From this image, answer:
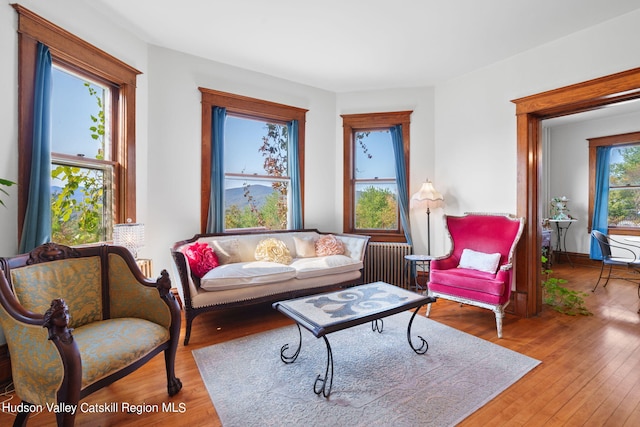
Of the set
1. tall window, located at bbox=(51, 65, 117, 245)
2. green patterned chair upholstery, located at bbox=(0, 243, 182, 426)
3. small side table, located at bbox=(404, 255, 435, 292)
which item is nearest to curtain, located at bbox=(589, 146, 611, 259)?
small side table, located at bbox=(404, 255, 435, 292)

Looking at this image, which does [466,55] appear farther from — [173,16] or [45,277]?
[45,277]

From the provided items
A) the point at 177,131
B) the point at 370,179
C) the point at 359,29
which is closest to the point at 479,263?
the point at 370,179

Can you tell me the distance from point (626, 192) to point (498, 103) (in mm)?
4226

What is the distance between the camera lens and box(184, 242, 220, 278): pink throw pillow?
9.56ft

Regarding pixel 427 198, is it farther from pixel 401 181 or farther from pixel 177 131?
pixel 177 131

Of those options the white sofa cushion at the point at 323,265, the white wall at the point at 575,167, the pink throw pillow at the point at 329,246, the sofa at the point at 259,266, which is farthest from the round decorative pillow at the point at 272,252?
the white wall at the point at 575,167

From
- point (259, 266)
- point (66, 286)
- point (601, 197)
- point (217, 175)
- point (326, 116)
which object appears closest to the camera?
point (66, 286)

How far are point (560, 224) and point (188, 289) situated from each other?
740 centimetres

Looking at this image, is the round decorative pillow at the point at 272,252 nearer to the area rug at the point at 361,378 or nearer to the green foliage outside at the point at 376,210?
the area rug at the point at 361,378

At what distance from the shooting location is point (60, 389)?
136cm

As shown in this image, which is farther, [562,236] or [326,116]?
[562,236]

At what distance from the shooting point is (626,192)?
561 cm

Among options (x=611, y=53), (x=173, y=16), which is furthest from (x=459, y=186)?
(x=173, y=16)

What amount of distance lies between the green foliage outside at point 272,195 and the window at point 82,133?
4.64 feet
